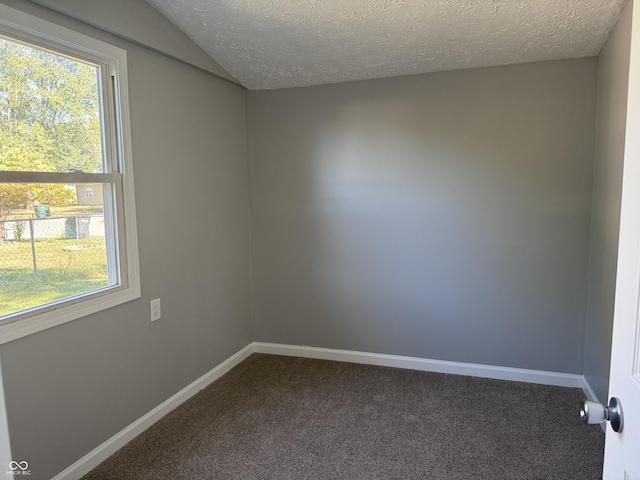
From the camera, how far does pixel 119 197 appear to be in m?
2.26

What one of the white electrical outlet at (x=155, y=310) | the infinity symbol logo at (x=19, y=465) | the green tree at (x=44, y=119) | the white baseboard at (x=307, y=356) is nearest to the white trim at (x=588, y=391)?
the white baseboard at (x=307, y=356)

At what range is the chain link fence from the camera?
1.81 m

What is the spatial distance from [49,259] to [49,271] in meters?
0.06

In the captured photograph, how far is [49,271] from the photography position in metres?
1.98

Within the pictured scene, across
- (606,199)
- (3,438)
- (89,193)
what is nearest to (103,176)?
(89,193)

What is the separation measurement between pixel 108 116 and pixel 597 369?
10.4ft

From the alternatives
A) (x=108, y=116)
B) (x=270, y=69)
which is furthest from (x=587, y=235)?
(x=108, y=116)

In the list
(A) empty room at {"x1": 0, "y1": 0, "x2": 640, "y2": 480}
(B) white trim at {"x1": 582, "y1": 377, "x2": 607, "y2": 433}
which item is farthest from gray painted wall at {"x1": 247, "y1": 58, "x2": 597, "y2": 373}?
(B) white trim at {"x1": 582, "y1": 377, "x2": 607, "y2": 433}

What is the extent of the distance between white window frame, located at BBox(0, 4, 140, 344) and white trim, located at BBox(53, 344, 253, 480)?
72 cm

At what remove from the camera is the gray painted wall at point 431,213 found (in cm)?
284

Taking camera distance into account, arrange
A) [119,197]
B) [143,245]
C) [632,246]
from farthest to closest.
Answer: [143,245], [119,197], [632,246]

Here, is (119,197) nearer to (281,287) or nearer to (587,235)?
(281,287)

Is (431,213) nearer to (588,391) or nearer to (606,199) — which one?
(606,199)

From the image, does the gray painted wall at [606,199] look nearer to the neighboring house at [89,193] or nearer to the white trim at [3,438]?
the white trim at [3,438]
